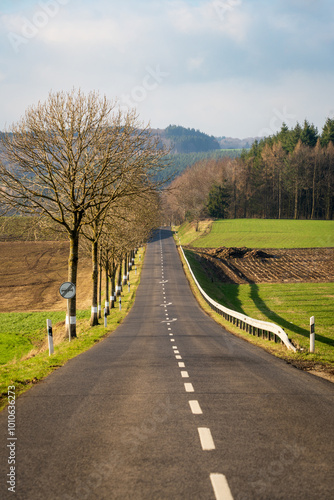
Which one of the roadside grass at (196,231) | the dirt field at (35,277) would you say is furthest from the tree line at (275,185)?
the dirt field at (35,277)

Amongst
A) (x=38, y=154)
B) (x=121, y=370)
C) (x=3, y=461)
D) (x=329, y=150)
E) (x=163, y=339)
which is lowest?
(x=163, y=339)

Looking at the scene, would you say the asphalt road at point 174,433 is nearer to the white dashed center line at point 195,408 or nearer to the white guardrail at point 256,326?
the white dashed center line at point 195,408

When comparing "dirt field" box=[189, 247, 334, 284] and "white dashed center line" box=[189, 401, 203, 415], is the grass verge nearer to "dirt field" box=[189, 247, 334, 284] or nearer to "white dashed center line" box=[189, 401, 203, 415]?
"dirt field" box=[189, 247, 334, 284]

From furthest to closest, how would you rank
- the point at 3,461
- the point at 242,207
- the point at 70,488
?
1. the point at 242,207
2. the point at 3,461
3. the point at 70,488

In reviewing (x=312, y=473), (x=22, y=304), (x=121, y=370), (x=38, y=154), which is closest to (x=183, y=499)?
(x=312, y=473)

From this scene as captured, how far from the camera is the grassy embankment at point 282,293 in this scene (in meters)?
23.4

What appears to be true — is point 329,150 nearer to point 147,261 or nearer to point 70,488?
point 147,261

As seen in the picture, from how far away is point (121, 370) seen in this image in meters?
10.8

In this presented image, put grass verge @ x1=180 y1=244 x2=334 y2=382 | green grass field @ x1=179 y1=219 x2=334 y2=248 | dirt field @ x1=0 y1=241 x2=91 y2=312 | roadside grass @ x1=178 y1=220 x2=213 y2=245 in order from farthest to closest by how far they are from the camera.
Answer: roadside grass @ x1=178 y1=220 x2=213 y2=245
green grass field @ x1=179 y1=219 x2=334 y2=248
dirt field @ x1=0 y1=241 x2=91 y2=312
grass verge @ x1=180 y1=244 x2=334 y2=382

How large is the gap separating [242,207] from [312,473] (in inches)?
4955

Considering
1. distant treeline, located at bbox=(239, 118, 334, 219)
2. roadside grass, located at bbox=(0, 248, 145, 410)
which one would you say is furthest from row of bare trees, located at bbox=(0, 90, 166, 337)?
distant treeline, located at bbox=(239, 118, 334, 219)

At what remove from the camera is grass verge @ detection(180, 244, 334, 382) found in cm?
1305

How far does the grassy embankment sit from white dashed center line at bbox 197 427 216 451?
692 centimetres

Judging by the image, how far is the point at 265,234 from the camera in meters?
93.2
